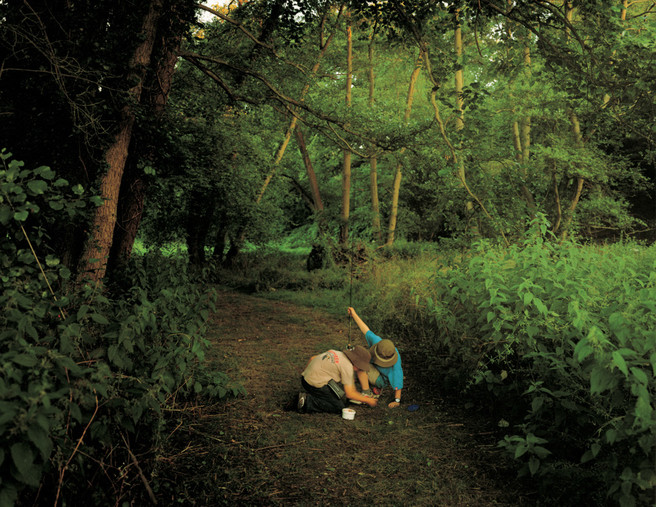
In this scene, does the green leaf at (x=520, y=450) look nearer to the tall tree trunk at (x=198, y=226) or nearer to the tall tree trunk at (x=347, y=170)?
the tall tree trunk at (x=198, y=226)

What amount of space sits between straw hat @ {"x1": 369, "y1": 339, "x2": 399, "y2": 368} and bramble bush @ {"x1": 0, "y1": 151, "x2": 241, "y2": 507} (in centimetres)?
200

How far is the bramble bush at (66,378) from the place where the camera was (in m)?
2.11

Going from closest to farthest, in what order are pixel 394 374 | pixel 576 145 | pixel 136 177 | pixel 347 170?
pixel 394 374, pixel 136 177, pixel 576 145, pixel 347 170

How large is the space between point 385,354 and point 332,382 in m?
0.65

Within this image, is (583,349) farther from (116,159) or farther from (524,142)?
(524,142)

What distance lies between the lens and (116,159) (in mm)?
5871

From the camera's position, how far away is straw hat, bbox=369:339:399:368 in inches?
199

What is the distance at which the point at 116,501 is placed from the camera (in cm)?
294

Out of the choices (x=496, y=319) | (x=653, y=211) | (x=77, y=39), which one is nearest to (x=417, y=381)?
(x=496, y=319)

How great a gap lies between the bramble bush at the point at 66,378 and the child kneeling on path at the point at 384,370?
78.8 inches

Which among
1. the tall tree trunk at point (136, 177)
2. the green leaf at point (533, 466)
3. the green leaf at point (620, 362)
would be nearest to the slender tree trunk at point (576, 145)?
the tall tree trunk at point (136, 177)

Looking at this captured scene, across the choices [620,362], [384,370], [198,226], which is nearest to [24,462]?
[620,362]

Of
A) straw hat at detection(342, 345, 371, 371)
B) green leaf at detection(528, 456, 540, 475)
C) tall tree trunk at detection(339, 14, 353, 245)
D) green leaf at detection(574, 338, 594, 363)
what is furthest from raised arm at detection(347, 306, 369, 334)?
tall tree trunk at detection(339, 14, 353, 245)

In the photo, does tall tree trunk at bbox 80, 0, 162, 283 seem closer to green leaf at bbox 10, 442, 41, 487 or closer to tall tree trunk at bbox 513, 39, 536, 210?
green leaf at bbox 10, 442, 41, 487
